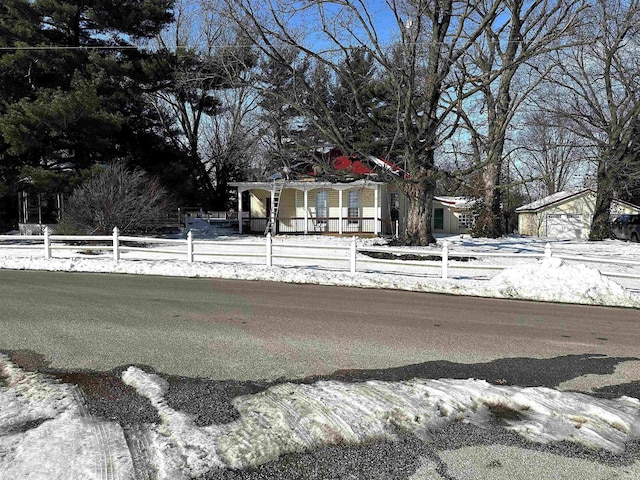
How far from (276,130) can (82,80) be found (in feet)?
35.8

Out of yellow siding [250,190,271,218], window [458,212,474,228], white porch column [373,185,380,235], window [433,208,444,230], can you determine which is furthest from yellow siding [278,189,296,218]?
window [458,212,474,228]

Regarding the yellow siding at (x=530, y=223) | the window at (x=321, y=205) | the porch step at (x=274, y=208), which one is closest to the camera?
the porch step at (x=274, y=208)

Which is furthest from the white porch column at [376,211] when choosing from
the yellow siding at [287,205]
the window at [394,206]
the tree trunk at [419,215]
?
the tree trunk at [419,215]

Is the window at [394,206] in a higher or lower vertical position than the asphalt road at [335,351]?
higher

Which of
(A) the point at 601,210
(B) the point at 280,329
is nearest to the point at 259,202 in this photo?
(A) the point at 601,210

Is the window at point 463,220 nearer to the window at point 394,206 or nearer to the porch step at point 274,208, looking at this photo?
the window at point 394,206

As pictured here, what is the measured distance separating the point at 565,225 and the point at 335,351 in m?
41.0

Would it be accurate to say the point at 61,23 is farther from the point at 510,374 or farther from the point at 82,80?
the point at 510,374

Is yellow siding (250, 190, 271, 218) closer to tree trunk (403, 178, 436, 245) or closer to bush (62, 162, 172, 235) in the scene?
bush (62, 162, 172, 235)

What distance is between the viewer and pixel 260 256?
1639 cm

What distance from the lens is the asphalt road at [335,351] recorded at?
332 centimetres

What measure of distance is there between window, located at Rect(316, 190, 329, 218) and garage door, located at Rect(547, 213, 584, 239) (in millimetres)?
21741

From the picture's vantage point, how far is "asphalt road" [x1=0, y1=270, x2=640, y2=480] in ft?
10.9

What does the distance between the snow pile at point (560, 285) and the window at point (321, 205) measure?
19.7 m
